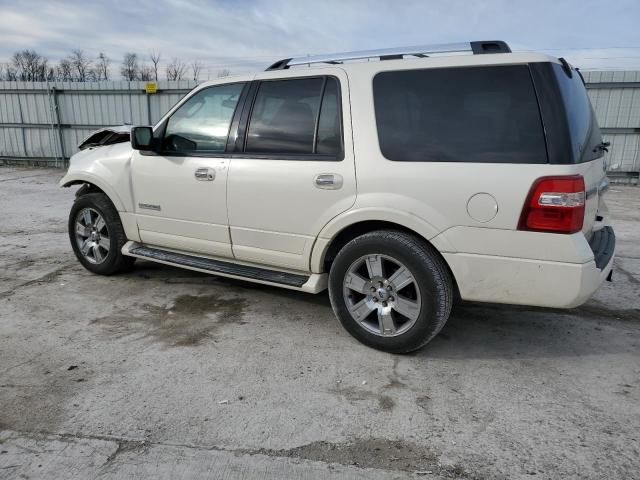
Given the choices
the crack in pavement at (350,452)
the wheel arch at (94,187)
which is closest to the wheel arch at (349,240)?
the crack in pavement at (350,452)

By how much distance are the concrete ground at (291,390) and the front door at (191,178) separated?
63cm

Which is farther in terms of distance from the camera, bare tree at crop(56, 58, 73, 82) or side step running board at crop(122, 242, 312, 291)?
bare tree at crop(56, 58, 73, 82)

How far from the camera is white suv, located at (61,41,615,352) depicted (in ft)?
9.34

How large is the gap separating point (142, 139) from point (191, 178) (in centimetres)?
58

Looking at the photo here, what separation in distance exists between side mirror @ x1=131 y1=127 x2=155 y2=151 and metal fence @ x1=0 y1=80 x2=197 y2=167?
34.1 ft

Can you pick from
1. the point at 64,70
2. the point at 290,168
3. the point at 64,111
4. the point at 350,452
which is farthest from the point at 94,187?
the point at 64,70

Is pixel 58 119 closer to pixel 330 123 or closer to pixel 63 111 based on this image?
pixel 63 111

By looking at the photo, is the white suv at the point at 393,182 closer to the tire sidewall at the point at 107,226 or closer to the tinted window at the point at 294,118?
the tinted window at the point at 294,118

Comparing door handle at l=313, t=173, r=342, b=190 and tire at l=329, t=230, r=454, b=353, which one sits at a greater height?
door handle at l=313, t=173, r=342, b=190

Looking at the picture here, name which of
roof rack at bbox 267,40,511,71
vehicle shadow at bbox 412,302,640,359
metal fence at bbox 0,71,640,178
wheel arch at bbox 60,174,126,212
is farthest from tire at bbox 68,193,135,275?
metal fence at bbox 0,71,640,178

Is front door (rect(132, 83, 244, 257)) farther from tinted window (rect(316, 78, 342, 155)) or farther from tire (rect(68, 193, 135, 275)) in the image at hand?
tinted window (rect(316, 78, 342, 155))

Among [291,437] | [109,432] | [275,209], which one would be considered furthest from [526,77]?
[109,432]

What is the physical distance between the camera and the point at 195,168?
160 inches

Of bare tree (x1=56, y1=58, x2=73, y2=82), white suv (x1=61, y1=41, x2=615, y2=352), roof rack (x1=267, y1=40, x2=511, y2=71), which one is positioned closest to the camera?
white suv (x1=61, y1=41, x2=615, y2=352)
